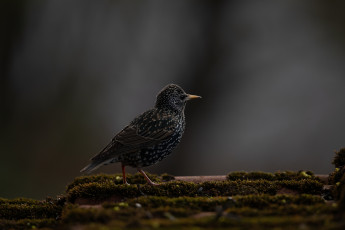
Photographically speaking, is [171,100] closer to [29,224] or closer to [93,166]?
[93,166]

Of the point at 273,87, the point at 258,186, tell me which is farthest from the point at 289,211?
the point at 273,87

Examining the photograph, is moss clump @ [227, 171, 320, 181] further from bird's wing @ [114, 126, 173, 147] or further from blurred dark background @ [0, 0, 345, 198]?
blurred dark background @ [0, 0, 345, 198]

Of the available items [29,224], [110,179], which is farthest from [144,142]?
[29,224]

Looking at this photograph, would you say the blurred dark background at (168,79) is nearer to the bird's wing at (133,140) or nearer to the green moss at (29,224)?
the bird's wing at (133,140)

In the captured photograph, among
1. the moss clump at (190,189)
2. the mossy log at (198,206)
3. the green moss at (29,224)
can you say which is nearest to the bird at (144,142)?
the mossy log at (198,206)

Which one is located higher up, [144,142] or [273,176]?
[144,142]

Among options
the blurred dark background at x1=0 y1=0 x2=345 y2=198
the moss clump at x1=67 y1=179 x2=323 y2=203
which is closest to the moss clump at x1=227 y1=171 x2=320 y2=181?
the moss clump at x1=67 y1=179 x2=323 y2=203
